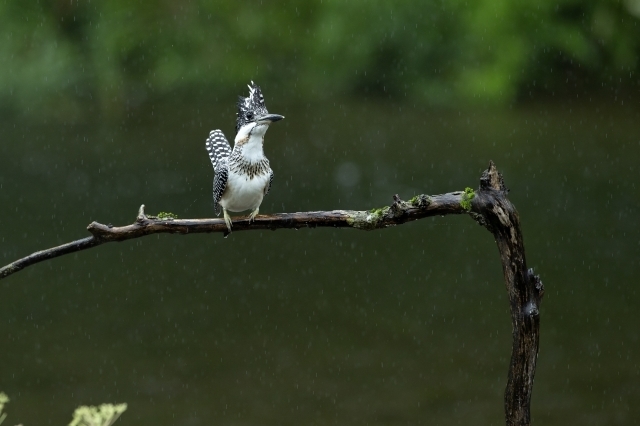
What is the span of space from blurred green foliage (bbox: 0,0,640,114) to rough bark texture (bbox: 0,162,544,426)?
1441 centimetres

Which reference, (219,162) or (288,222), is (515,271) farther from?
(219,162)

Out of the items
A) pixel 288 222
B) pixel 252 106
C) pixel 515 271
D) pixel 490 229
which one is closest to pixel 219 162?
pixel 252 106

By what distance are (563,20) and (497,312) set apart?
412 inches

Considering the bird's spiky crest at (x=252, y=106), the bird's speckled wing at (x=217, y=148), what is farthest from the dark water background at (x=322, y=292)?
the bird's spiky crest at (x=252, y=106)

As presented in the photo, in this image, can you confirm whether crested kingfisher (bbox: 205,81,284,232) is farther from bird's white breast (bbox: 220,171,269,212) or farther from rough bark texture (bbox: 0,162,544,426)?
rough bark texture (bbox: 0,162,544,426)

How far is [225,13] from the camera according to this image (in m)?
19.0

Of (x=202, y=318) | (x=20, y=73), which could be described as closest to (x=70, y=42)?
(x=20, y=73)

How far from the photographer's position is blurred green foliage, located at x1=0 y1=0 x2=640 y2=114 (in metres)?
17.6

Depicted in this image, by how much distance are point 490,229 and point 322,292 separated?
5874 mm

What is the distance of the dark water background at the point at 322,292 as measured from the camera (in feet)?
23.6

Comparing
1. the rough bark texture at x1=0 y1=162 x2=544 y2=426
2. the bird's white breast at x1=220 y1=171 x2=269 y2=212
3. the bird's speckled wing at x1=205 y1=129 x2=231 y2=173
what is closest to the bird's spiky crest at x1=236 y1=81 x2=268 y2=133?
the bird's white breast at x1=220 y1=171 x2=269 y2=212

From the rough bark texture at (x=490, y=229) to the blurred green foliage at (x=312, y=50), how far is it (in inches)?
567

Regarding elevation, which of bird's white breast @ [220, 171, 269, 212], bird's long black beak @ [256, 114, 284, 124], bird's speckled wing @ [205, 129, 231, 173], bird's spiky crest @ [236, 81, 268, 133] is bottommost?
bird's white breast @ [220, 171, 269, 212]

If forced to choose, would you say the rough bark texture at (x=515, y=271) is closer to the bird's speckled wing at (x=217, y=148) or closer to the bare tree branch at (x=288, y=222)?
the bare tree branch at (x=288, y=222)
